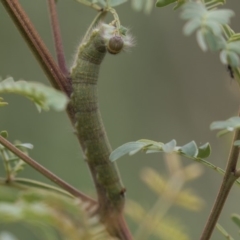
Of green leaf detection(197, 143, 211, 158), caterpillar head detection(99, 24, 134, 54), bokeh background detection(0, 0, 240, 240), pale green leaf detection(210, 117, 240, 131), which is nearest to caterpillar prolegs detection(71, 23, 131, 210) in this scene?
caterpillar head detection(99, 24, 134, 54)

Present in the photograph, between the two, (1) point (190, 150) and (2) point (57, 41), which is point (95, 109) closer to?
(2) point (57, 41)

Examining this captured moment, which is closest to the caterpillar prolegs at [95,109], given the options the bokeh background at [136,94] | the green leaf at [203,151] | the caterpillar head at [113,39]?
the caterpillar head at [113,39]

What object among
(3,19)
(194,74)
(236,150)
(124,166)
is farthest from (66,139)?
(236,150)

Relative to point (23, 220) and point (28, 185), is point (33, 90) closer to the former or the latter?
point (23, 220)

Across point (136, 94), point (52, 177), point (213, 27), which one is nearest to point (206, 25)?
point (213, 27)

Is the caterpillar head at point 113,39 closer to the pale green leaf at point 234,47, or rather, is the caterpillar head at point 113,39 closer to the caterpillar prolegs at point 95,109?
the caterpillar prolegs at point 95,109
